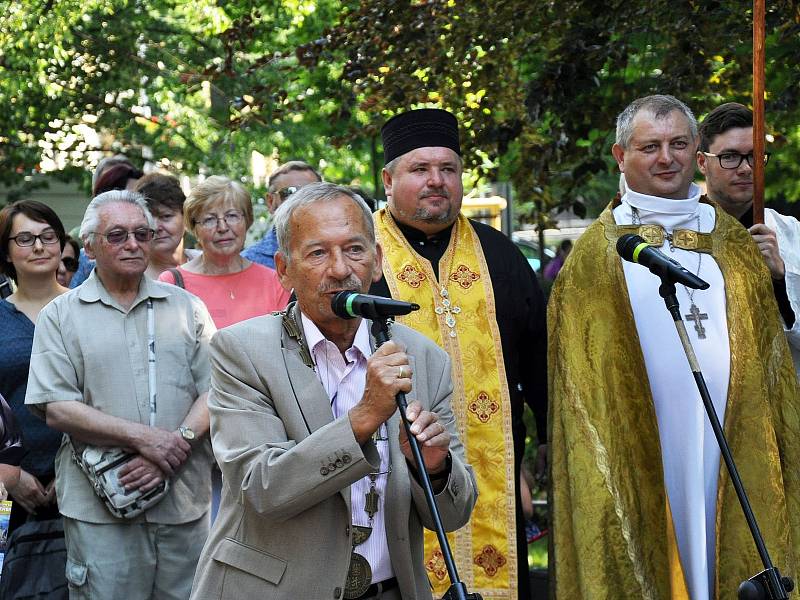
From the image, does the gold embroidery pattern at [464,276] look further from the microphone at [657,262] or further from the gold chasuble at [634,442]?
the microphone at [657,262]

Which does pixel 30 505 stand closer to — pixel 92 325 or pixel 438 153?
pixel 92 325

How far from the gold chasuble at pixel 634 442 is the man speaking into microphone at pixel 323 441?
150 centimetres

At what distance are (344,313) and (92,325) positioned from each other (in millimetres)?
2699

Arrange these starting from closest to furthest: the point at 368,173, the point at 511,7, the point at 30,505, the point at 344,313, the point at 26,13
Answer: the point at 344,313 → the point at 30,505 → the point at 511,7 → the point at 26,13 → the point at 368,173

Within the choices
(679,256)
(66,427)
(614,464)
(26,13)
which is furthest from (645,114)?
(26,13)

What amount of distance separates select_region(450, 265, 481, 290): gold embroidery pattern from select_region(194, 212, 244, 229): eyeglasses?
161 cm

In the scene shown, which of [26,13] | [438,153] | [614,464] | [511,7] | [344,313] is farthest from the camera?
[26,13]

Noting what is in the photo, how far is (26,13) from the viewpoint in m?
12.6

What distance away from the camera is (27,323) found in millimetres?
6480

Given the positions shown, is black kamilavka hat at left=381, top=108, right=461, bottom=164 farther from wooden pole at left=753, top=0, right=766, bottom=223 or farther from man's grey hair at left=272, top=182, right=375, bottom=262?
man's grey hair at left=272, top=182, right=375, bottom=262

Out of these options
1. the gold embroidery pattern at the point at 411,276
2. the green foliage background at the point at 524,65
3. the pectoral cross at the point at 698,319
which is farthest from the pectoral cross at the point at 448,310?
the green foliage background at the point at 524,65

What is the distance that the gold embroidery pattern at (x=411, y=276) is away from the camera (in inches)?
227

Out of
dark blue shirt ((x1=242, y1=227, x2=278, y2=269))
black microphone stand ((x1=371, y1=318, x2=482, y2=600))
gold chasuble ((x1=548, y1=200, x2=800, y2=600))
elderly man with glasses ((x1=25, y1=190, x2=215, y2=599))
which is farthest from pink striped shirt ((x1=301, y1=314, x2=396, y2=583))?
dark blue shirt ((x1=242, y1=227, x2=278, y2=269))

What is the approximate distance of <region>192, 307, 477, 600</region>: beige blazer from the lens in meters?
3.58
